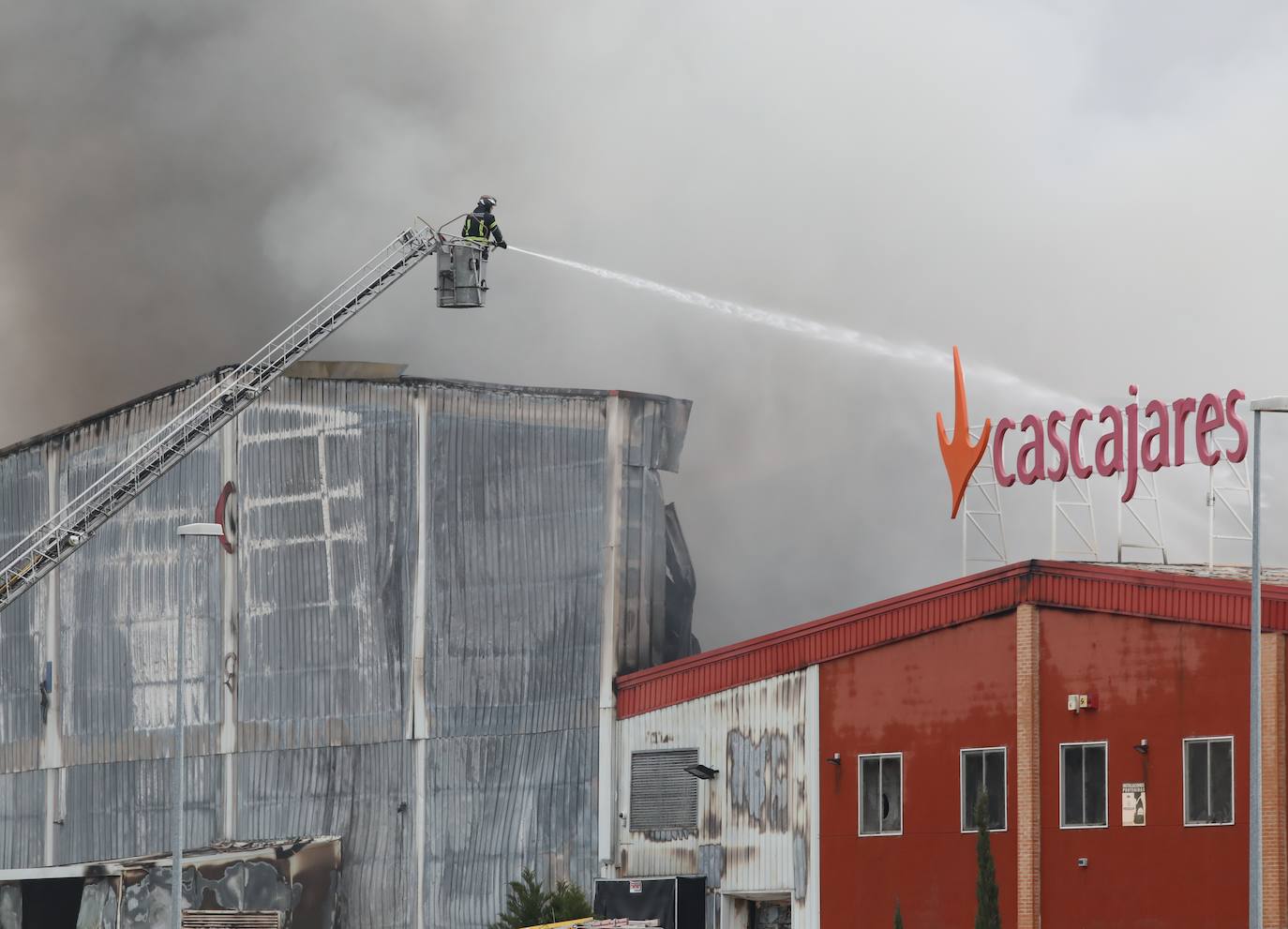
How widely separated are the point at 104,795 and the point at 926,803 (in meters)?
24.4

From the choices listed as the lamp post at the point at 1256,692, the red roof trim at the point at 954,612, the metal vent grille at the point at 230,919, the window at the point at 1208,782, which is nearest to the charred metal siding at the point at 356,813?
the metal vent grille at the point at 230,919

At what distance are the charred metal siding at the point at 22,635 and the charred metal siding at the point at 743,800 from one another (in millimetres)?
19858

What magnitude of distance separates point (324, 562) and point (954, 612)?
55.6 ft

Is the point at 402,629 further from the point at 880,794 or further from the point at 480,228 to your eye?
the point at 880,794

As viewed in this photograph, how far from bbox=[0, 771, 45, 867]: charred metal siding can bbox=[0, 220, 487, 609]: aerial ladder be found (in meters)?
11.0

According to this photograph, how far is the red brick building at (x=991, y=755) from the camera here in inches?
1291

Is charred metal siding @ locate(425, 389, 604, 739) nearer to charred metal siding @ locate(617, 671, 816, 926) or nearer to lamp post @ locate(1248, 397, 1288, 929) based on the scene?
charred metal siding @ locate(617, 671, 816, 926)

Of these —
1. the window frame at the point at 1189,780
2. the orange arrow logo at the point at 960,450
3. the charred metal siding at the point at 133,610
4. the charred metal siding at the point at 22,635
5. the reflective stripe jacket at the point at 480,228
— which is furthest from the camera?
the charred metal siding at the point at 22,635

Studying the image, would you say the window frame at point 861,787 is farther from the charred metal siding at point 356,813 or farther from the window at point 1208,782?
the charred metal siding at point 356,813

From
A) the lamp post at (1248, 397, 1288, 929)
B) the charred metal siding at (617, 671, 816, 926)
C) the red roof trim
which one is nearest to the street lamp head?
the lamp post at (1248, 397, 1288, 929)

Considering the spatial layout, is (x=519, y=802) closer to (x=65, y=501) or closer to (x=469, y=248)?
(x=469, y=248)

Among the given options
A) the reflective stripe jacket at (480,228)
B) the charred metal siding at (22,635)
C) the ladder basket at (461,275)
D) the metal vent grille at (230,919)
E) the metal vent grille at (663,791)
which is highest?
the reflective stripe jacket at (480,228)

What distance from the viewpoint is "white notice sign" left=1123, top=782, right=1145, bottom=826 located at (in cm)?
3375

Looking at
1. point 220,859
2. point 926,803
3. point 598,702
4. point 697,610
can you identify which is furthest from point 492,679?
point 697,610
